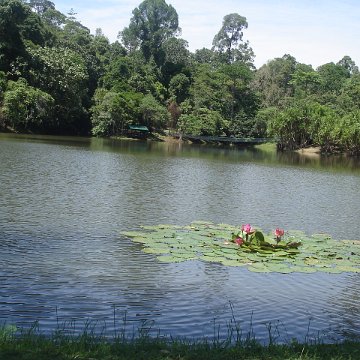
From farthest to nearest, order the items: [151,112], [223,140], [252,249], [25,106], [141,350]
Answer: [223,140], [151,112], [25,106], [252,249], [141,350]

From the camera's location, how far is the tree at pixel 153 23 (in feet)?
344

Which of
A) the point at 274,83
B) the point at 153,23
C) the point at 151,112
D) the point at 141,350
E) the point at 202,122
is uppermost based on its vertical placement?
the point at 153,23

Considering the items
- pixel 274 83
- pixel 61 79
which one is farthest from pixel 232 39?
pixel 61 79

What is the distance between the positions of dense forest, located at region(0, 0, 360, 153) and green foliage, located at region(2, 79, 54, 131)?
0.13 meters

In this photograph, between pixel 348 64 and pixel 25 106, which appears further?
pixel 348 64

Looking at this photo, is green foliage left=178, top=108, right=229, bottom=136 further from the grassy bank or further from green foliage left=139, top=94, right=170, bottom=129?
the grassy bank

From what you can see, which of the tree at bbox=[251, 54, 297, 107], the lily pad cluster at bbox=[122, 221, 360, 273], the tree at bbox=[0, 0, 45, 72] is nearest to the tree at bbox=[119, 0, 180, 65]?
the tree at bbox=[251, 54, 297, 107]

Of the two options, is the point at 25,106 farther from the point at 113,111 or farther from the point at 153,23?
the point at 153,23

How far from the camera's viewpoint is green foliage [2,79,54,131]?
197 ft

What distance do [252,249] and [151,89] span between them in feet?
241

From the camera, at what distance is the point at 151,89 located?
84.4 m

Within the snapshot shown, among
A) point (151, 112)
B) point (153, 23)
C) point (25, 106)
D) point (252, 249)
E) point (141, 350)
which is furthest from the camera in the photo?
point (153, 23)

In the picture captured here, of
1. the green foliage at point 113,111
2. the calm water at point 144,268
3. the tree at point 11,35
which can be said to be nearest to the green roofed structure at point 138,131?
the green foliage at point 113,111

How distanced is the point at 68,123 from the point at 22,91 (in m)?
14.3
